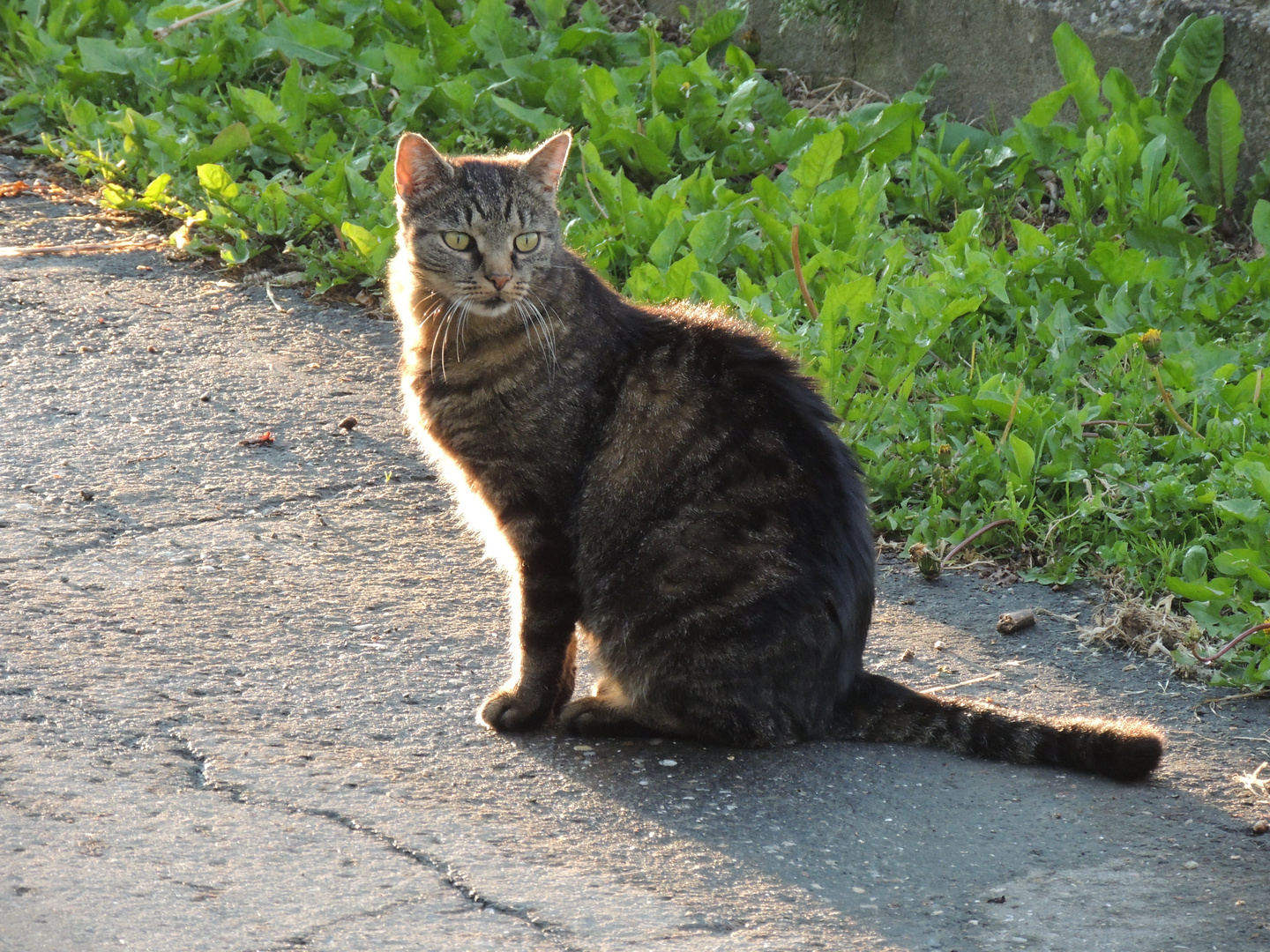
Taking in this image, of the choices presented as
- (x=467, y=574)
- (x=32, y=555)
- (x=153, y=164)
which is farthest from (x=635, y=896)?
(x=153, y=164)

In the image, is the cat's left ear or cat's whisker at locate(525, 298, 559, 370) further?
the cat's left ear

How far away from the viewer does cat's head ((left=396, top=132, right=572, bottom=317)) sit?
3469mm

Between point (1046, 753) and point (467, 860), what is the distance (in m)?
1.29

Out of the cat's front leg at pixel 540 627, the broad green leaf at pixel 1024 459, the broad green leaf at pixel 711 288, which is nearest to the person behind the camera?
the cat's front leg at pixel 540 627

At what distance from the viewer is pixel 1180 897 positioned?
8.30 feet

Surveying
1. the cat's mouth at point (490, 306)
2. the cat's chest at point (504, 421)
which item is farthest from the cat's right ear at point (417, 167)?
the cat's chest at point (504, 421)

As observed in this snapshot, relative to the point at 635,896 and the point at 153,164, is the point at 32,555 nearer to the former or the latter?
the point at 635,896

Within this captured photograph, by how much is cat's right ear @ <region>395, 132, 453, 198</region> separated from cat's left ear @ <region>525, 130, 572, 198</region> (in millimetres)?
234

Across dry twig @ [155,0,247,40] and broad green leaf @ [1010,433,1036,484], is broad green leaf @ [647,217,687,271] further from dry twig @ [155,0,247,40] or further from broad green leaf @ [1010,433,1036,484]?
dry twig @ [155,0,247,40]

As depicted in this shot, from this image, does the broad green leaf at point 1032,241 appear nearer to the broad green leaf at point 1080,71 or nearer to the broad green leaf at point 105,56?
the broad green leaf at point 1080,71

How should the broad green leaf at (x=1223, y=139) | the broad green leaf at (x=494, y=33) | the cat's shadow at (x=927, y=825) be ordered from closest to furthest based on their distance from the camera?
1. the cat's shadow at (x=927, y=825)
2. the broad green leaf at (x=1223, y=139)
3. the broad green leaf at (x=494, y=33)

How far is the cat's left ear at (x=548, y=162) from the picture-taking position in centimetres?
367

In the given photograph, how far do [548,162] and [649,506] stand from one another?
3.55 feet

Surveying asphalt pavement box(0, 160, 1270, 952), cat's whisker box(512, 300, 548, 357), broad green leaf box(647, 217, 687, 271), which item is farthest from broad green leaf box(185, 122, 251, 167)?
cat's whisker box(512, 300, 548, 357)
